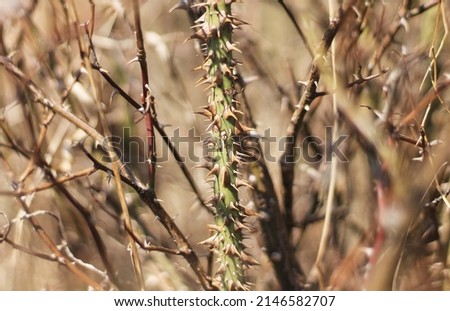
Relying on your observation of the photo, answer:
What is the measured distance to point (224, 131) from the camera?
38.8 inches

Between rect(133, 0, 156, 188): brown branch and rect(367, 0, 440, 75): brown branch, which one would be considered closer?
rect(133, 0, 156, 188): brown branch

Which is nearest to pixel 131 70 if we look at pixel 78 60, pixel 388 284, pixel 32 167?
pixel 78 60

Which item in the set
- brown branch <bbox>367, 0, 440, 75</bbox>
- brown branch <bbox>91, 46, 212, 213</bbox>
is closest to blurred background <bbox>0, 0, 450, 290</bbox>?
brown branch <bbox>367, 0, 440, 75</bbox>

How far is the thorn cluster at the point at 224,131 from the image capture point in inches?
37.1

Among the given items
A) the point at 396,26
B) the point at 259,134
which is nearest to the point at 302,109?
the point at 259,134

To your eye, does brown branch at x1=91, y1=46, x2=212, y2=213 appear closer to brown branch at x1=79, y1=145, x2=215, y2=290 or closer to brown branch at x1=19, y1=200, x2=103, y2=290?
brown branch at x1=79, y1=145, x2=215, y2=290

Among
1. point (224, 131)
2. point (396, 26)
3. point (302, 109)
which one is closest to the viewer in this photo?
point (224, 131)

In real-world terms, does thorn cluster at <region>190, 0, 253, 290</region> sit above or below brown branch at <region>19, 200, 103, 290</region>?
above

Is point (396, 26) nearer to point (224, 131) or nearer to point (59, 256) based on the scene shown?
point (224, 131)

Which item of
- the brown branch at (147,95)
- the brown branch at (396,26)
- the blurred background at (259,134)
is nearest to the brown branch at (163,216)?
the brown branch at (147,95)

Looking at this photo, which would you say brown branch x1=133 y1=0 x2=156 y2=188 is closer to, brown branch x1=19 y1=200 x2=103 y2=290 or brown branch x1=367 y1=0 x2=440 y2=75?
brown branch x1=19 y1=200 x2=103 y2=290

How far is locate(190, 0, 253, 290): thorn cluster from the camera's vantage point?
37.1 inches

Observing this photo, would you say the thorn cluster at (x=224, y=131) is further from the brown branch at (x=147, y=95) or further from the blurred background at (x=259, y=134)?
the blurred background at (x=259, y=134)
